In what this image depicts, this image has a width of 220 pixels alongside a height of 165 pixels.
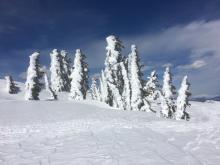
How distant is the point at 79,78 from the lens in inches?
2763

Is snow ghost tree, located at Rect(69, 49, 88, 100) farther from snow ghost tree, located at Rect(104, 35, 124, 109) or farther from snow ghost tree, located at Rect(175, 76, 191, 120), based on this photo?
snow ghost tree, located at Rect(175, 76, 191, 120)

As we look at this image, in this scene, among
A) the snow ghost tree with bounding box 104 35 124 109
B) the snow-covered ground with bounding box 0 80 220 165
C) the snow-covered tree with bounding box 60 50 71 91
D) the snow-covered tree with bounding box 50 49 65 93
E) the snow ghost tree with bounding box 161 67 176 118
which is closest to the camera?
the snow-covered ground with bounding box 0 80 220 165

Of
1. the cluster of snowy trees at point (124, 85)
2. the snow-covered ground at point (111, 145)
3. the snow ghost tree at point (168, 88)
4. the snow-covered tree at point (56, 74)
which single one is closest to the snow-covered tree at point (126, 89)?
the cluster of snowy trees at point (124, 85)

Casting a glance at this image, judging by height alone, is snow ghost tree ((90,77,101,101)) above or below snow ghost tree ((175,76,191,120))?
above

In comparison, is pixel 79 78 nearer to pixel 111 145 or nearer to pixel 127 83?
pixel 127 83

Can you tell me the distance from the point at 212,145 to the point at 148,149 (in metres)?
3.52

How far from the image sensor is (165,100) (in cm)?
6100

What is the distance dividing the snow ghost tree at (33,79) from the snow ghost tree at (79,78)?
9906 millimetres

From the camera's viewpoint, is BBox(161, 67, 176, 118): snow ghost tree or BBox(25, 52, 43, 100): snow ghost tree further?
BBox(161, 67, 176, 118): snow ghost tree

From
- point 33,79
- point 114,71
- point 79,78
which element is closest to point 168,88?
point 114,71

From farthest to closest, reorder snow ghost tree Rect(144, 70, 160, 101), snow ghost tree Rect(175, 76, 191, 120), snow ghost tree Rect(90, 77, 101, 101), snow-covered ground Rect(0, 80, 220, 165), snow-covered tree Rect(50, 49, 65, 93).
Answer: snow ghost tree Rect(90, 77, 101, 101)
snow-covered tree Rect(50, 49, 65, 93)
snow ghost tree Rect(144, 70, 160, 101)
snow ghost tree Rect(175, 76, 191, 120)
snow-covered ground Rect(0, 80, 220, 165)

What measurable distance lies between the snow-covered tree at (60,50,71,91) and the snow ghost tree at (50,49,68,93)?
64.2 inches

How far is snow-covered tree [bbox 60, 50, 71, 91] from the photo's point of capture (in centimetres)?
9687

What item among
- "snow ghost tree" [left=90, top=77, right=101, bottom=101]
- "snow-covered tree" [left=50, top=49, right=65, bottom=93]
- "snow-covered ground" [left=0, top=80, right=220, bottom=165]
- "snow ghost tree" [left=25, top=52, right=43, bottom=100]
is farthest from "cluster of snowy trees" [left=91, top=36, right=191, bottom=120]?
"snow ghost tree" [left=90, top=77, right=101, bottom=101]
